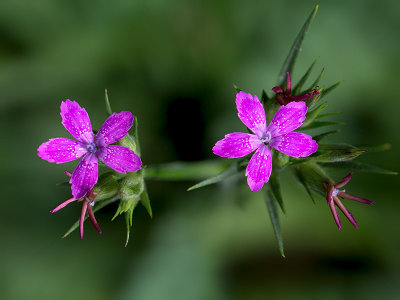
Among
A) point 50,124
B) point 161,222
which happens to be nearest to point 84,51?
point 50,124

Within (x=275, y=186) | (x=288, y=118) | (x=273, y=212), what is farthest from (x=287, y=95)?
(x=273, y=212)

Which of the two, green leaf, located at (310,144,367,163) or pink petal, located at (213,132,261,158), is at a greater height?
pink petal, located at (213,132,261,158)

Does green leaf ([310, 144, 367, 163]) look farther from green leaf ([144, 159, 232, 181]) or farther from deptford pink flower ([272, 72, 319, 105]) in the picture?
green leaf ([144, 159, 232, 181])

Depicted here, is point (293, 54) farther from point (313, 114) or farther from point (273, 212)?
point (273, 212)

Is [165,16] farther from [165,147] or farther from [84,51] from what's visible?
[165,147]

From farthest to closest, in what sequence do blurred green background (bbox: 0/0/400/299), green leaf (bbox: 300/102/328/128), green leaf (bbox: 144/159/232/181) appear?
blurred green background (bbox: 0/0/400/299) → green leaf (bbox: 144/159/232/181) → green leaf (bbox: 300/102/328/128)

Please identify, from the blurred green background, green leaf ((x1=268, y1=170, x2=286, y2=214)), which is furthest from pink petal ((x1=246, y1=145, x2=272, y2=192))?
the blurred green background

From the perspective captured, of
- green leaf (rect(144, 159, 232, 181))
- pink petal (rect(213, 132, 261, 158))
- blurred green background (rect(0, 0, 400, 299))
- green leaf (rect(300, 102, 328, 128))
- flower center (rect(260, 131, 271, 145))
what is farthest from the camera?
blurred green background (rect(0, 0, 400, 299))

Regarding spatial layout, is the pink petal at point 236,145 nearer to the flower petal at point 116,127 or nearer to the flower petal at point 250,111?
the flower petal at point 250,111
